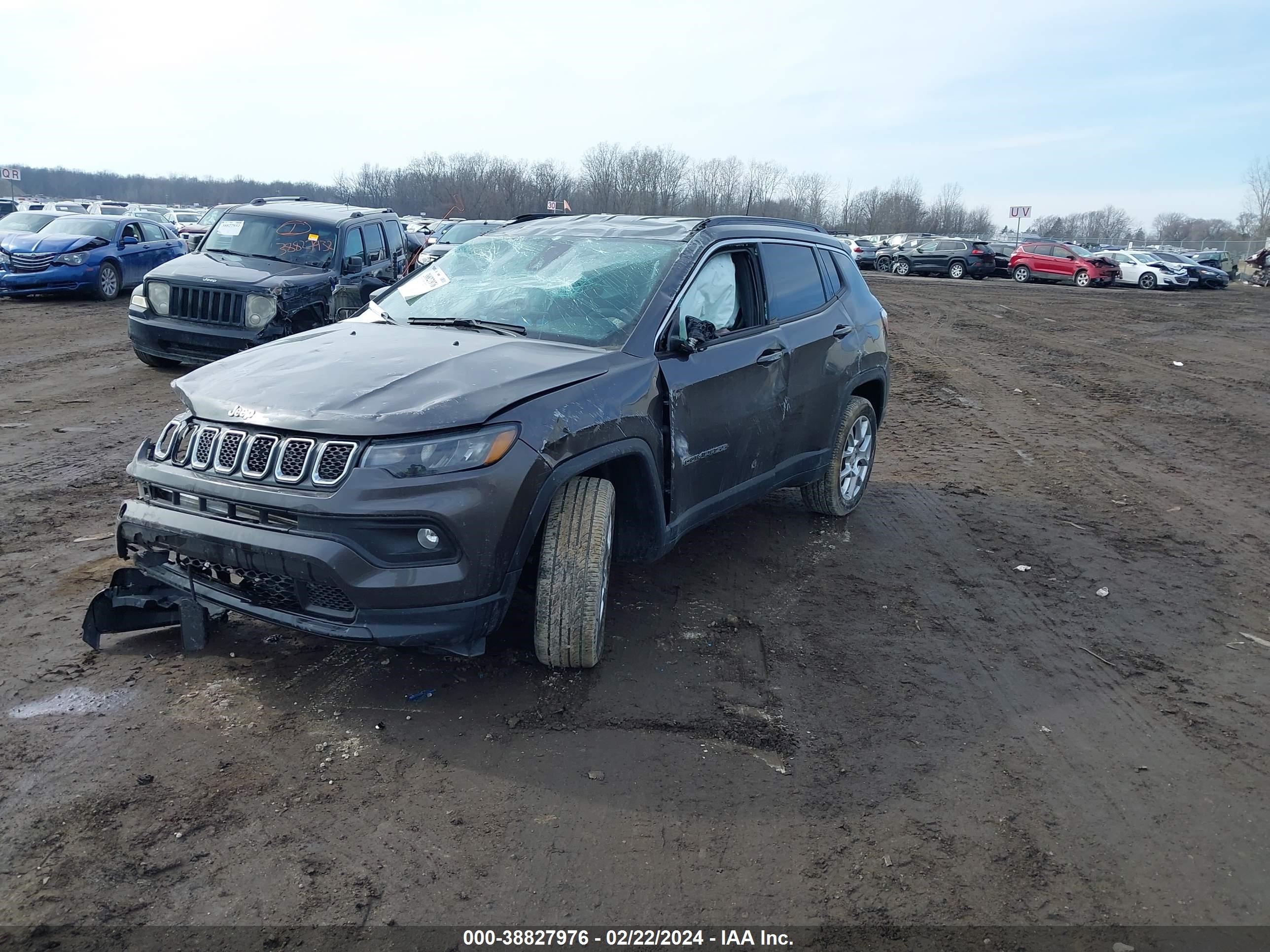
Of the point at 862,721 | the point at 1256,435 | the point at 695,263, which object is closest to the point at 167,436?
the point at 695,263

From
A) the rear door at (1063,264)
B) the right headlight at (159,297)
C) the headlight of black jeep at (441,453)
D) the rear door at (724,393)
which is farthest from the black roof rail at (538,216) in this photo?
the rear door at (1063,264)

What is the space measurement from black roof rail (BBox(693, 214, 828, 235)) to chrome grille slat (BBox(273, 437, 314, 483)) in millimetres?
2423

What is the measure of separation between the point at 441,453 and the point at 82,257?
16.6 metres

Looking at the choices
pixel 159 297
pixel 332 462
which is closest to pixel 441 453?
pixel 332 462

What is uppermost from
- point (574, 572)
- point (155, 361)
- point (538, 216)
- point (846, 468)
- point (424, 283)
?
point (538, 216)

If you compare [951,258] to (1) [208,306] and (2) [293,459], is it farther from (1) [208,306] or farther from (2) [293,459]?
(2) [293,459]

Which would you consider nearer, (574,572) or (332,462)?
(332,462)

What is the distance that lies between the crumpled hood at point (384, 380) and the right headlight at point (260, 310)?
18.7 ft

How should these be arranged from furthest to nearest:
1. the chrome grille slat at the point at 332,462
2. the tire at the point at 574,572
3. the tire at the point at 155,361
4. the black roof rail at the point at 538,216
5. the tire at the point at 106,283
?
the tire at the point at 106,283 → the tire at the point at 155,361 → the black roof rail at the point at 538,216 → the tire at the point at 574,572 → the chrome grille slat at the point at 332,462

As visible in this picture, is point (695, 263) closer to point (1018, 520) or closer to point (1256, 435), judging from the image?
point (1018, 520)

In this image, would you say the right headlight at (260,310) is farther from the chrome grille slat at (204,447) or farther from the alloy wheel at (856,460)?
the chrome grille slat at (204,447)

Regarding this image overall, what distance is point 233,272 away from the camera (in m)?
9.99

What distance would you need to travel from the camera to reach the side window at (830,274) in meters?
6.02

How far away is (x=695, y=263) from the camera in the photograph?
4.64 meters
